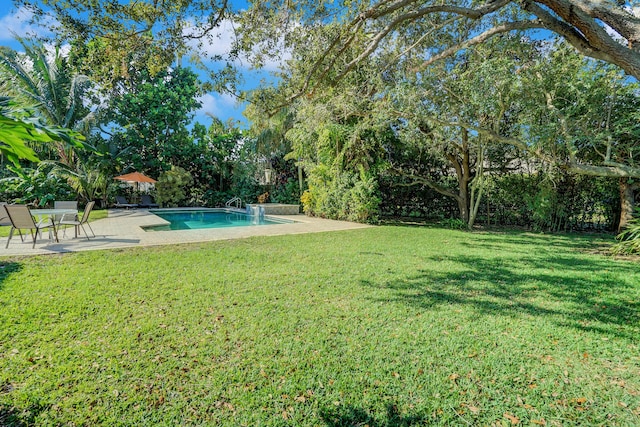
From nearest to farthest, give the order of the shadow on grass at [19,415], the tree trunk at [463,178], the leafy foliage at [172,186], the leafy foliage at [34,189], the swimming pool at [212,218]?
1. the shadow on grass at [19,415]
2. the tree trunk at [463,178]
3. the leafy foliage at [34,189]
4. the swimming pool at [212,218]
5. the leafy foliage at [172,186]

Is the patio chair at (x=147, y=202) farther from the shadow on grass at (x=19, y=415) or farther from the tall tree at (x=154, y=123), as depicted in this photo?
the shadow on grass at (x=19, y=415)

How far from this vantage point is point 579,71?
9.65 m

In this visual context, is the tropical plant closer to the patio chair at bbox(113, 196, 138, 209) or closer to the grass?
the grass

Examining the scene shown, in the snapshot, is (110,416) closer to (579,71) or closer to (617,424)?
(617,424)

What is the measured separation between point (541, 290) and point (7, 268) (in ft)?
33.0

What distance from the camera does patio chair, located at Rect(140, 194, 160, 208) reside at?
76.4ft

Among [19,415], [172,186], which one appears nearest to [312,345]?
[19,415]

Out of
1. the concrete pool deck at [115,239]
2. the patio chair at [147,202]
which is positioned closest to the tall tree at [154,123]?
the patio chair at [147,202]

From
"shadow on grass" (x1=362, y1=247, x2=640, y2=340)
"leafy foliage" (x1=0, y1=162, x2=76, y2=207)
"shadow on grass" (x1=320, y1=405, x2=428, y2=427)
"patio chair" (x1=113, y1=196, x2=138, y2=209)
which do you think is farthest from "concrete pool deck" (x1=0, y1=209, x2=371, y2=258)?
"patio chair" (x1=113, y1=196, x2=138, y2=209)

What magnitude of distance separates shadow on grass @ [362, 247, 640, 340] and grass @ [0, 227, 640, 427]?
0.13 feet

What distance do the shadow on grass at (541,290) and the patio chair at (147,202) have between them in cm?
2175

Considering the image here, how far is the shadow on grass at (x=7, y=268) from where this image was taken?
573cm

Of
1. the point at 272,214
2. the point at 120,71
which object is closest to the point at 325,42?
the point at 120,71

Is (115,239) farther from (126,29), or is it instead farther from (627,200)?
(627,200)
